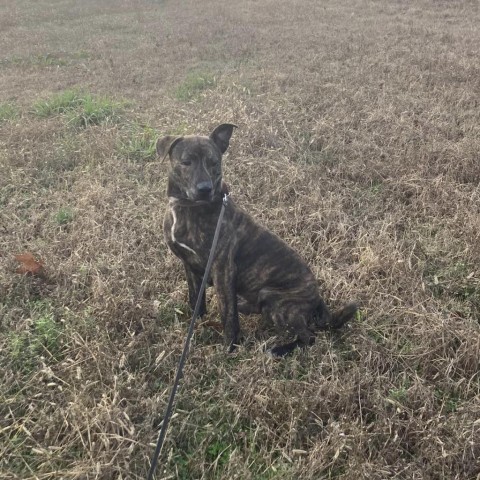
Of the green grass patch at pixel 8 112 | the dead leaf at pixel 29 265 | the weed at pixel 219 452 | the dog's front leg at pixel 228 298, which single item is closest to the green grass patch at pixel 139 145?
the green grass patch at pixel 8 112

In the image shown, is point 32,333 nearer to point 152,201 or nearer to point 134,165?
point 152,201

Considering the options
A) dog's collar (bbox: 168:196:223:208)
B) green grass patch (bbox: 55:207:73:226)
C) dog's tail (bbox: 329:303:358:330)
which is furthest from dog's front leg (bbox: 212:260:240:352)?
green grass patch (bbox: 55:207:73:226)

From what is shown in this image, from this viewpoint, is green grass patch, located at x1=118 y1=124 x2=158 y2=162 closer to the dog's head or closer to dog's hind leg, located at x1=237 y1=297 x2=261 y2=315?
the dog's head

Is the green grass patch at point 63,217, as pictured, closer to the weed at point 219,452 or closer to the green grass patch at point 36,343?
the green grass patch at point 36,343

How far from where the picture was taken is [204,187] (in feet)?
9.82

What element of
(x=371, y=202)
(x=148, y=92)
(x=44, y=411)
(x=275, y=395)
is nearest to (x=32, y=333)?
(x=44, y=411)

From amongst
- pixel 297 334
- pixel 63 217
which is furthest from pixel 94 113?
pixel 297 334

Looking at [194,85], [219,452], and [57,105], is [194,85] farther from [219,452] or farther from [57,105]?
[219,452]

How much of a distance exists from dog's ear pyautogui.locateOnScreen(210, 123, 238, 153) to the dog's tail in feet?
4.58

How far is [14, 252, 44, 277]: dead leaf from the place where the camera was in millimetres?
3820

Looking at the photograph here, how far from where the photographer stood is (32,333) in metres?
3.25

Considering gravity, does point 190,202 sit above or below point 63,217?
above

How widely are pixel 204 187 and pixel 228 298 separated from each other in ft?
2.53

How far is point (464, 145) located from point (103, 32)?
10.9 meters
